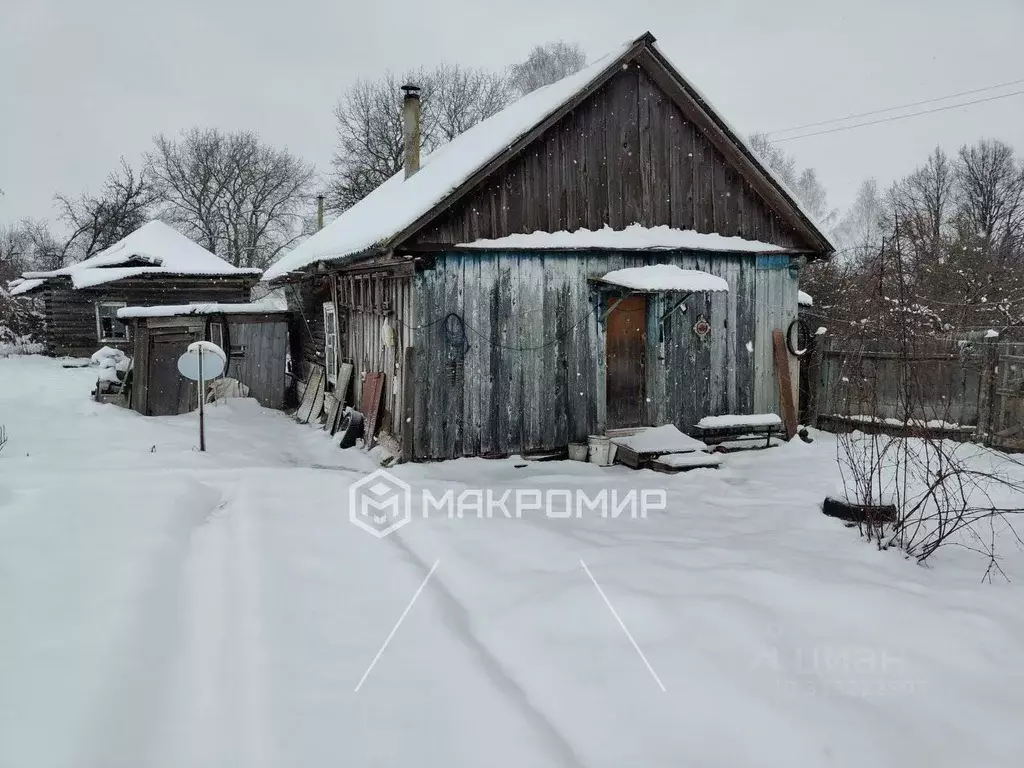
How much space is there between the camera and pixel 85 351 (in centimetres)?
2534

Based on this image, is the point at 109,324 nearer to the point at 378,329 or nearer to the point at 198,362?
the point at 198,362

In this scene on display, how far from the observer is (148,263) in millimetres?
24469

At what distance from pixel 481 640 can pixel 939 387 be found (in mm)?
9882

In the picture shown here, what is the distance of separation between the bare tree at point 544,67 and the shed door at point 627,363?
1350 inches

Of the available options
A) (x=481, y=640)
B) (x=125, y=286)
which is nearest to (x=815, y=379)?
(x=481, y=640)

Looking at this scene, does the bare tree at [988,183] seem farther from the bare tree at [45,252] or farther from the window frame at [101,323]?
the bare tree at [45,252]

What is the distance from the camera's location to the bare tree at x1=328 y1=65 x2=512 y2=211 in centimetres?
3039

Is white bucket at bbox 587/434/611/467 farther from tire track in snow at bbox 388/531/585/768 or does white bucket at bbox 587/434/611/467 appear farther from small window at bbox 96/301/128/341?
small window at bbox 96/301/128/341

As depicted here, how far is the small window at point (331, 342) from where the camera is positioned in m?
13.8

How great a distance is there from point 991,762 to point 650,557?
106 inches

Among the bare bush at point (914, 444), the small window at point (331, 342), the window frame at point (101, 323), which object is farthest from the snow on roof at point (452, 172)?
the window frame at point (101, 323)

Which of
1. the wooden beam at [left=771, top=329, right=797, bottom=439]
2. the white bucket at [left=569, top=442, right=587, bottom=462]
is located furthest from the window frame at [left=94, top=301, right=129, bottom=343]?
the wooden beam at [left=771, top=329, right=797, bottom=439]

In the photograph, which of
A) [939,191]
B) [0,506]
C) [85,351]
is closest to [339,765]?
[0,506]

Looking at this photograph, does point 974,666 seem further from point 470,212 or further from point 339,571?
point 470,212
